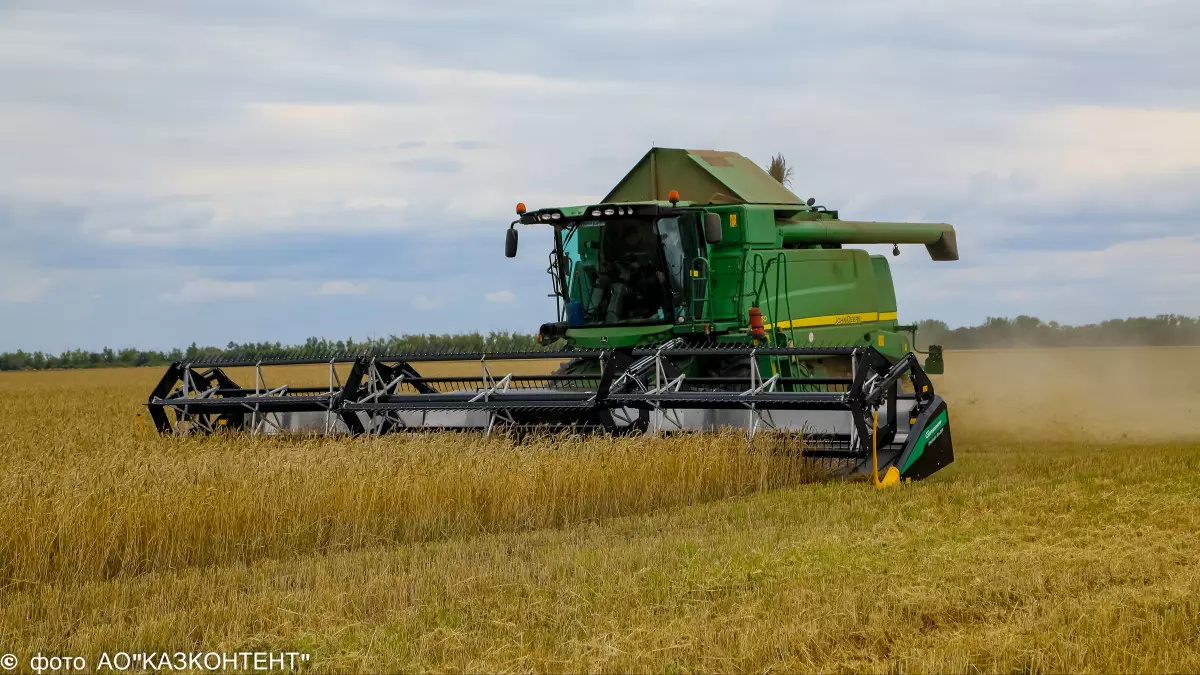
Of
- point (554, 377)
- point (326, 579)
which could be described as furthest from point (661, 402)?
point (326, 579)

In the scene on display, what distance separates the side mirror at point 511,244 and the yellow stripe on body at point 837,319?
2.44 metres

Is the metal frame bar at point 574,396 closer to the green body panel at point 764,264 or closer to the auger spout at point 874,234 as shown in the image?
the green body panel at point 764,264

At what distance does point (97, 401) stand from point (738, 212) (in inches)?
537

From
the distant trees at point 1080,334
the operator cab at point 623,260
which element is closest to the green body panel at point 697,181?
the operator cab at point 623,260

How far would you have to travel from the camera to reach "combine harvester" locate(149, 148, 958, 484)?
351 inches

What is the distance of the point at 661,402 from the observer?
9.19 metres

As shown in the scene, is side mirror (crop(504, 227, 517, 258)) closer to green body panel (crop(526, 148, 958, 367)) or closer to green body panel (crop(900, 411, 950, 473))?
green body panel (crop(526, 148, 958, 367))

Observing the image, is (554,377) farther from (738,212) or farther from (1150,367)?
(1150,367)

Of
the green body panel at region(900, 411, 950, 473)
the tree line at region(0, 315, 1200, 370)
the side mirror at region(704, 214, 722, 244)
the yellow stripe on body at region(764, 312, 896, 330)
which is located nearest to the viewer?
the green body panel at region(900, 411, 950, 473)

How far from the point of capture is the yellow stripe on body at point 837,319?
38.0 ft

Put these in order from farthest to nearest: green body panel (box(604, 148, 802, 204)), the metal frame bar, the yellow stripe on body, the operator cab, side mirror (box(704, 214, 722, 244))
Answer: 1. green body panel (box(604, 148, 802, 204))
2. the yellow stripe on body
3. the operator cab
4. side mirror (box(704, 214, 722, 244))
5. the metal frame bar

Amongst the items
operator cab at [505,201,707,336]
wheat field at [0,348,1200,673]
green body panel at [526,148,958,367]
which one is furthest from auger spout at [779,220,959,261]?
wheat field at [0,348,1200,673]

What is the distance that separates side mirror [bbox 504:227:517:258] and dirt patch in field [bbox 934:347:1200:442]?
5.71 m

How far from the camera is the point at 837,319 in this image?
12.4m
